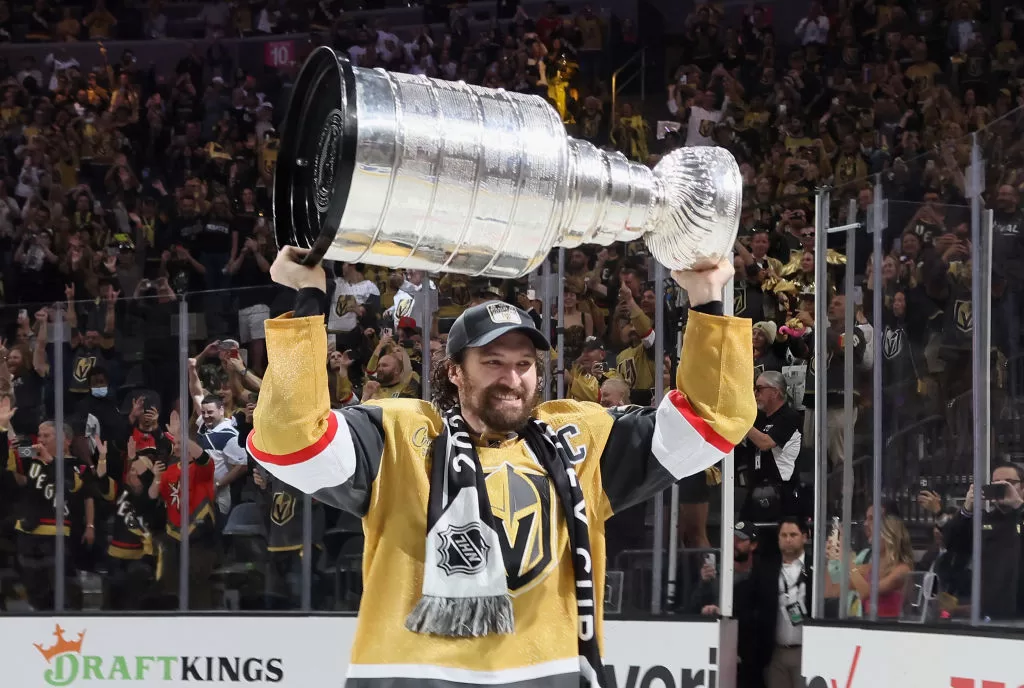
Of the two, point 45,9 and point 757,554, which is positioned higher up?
point 45,9

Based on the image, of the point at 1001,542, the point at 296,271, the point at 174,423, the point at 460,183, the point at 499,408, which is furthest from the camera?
the point at 174,423

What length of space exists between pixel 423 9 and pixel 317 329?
35.1 feet

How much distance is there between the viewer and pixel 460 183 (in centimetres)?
229

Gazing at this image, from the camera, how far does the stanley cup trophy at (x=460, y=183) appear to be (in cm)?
222

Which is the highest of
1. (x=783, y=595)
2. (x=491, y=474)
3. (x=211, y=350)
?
(x=211, y=350)

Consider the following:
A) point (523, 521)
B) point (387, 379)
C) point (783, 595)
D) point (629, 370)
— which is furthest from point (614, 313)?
point (523, 521)

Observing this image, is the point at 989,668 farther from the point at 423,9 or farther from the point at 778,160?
the point at 423,9

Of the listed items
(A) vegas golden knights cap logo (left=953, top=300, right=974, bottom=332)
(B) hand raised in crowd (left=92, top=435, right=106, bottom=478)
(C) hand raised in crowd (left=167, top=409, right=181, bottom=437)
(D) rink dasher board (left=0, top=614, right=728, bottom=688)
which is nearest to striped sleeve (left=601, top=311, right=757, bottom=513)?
(A) vegas golden knights cap logo (left=953, top=300, right=974, bottom=332)

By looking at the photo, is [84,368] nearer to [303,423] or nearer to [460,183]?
[303,423]

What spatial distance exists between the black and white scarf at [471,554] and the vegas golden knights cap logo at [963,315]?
164 centimetres

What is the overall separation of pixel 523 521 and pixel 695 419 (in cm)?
42

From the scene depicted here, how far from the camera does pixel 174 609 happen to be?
18.3 ft

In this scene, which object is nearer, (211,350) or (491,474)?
(491,474)

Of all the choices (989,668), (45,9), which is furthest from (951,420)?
(45,9)
